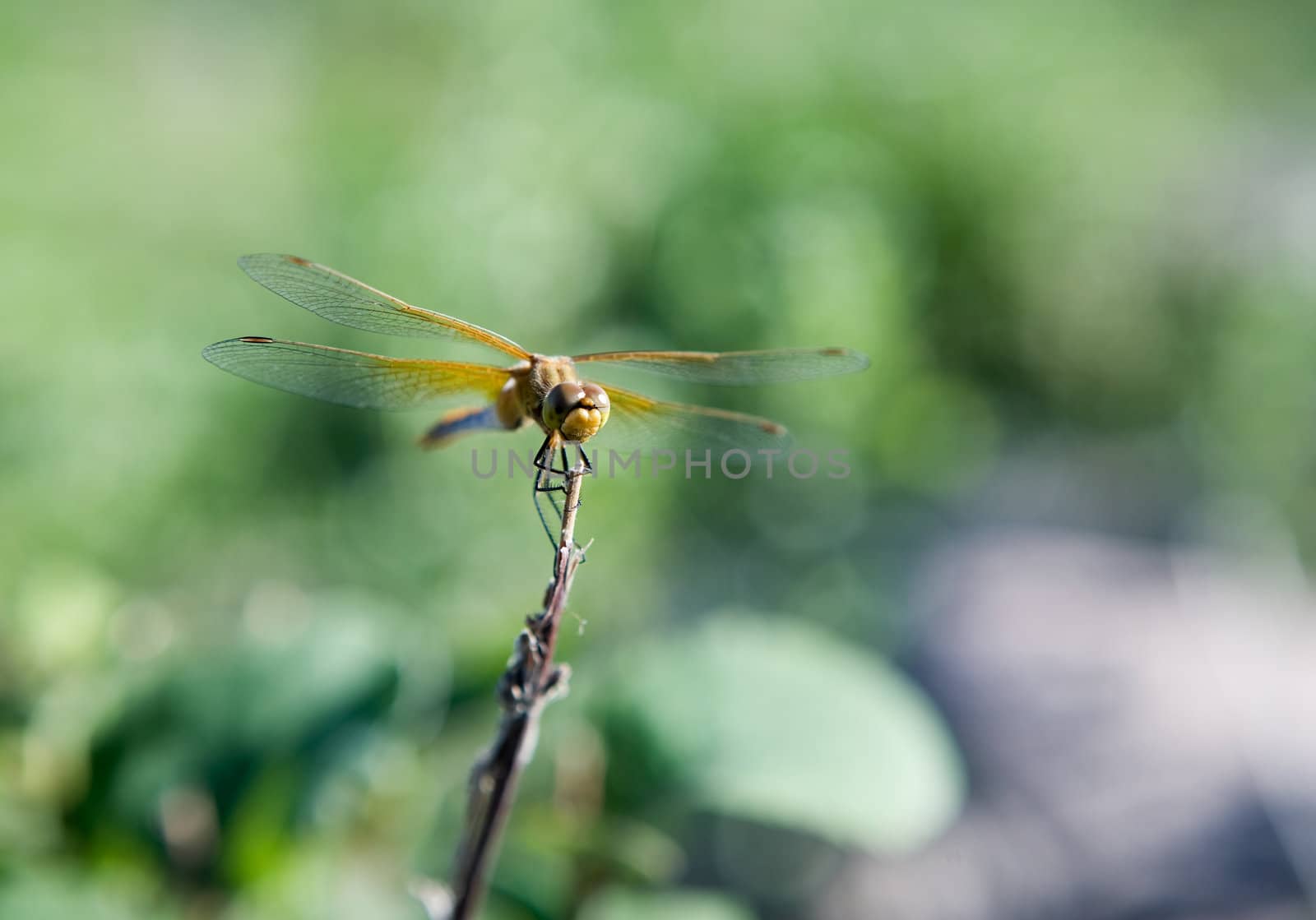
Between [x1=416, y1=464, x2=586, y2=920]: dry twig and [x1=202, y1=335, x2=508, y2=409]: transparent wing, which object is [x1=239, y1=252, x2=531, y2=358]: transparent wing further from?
[x1=416, y1=464, x2=586, y2=920]: dry twig

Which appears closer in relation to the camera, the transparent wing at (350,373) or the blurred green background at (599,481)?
the transparent wing at (350,373)

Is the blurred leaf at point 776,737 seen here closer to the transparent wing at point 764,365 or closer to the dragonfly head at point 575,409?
the transparent wing at point 764,365

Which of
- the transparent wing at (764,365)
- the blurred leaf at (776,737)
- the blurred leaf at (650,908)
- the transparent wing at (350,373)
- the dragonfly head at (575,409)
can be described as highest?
the transparent wing at (764,365)

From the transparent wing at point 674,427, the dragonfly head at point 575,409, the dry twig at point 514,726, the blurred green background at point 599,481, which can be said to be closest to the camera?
the dry twig at point 514,726

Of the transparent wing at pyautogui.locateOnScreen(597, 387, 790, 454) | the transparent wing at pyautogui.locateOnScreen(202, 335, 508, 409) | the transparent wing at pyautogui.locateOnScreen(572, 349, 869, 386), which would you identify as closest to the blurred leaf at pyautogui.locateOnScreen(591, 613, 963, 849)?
the transparent wing at pyautogui.locateOnScreen(597, 387, 790, 454)

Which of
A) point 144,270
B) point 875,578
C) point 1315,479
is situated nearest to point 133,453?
point 144,270

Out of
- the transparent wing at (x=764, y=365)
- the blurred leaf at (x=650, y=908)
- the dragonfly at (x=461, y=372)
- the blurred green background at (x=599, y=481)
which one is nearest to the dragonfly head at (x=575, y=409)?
the dragonfly at (x=461, y=372)

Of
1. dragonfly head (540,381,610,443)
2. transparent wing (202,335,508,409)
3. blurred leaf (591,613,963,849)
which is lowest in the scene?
blurred leaf (591,613,963,849)

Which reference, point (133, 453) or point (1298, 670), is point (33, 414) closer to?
point (133, 453)

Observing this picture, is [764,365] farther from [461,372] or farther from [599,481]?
[599,481]
